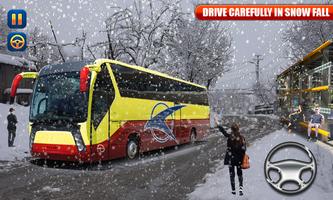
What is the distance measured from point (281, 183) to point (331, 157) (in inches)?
225

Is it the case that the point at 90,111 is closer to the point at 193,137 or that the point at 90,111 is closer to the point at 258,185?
the point at 258,185

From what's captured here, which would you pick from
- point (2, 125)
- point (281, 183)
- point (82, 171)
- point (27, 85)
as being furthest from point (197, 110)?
point (27, 85)

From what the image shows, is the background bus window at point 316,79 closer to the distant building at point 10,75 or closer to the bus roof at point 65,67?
the bus roof at point 65,67

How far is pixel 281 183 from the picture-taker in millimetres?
4184

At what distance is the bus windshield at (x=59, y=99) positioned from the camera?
1023 centimetres

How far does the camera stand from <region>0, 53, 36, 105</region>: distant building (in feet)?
95.7

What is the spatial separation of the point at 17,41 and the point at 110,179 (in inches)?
330

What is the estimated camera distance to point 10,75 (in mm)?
30375

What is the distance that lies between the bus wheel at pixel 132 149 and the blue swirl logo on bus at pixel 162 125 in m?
0.88

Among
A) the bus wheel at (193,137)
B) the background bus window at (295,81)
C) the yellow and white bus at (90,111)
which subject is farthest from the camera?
the bus wheel at (193,137)

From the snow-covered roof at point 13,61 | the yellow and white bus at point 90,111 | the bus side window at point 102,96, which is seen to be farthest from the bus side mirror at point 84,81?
the snow-covered roof at point 13,61

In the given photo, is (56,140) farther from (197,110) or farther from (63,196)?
(197,110)

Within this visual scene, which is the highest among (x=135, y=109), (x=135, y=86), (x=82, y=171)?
(x=135, y=86)

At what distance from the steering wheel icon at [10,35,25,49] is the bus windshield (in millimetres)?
3786
